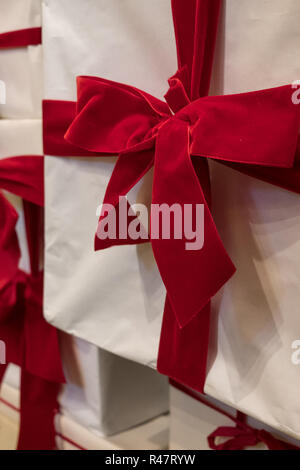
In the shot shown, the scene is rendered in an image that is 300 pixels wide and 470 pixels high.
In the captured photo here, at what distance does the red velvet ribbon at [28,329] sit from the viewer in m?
0.67

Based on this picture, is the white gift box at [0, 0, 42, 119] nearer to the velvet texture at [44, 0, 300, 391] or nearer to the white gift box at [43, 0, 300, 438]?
the white gift box at [43, 0, 300, 438]

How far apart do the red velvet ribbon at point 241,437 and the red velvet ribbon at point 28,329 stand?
206 millimetres

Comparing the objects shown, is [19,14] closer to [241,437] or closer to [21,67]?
[21,67]

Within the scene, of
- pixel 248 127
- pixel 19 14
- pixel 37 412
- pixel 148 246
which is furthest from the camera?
pixel 37 412

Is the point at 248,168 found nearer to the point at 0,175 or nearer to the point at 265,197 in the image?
the point at 265,197

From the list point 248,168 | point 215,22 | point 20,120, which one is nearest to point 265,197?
point 248,168

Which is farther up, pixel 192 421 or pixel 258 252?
pixel 258 252

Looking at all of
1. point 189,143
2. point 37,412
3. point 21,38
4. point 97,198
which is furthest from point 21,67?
point 37,412

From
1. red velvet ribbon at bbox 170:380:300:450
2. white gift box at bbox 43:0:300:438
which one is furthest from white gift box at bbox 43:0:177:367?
red velvet ribbon at bbox 170:380:300:450

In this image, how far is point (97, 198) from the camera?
0.53m

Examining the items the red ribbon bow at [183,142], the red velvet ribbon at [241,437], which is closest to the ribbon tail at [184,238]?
the red ribbon bow at [183,142]

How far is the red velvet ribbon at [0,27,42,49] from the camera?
23.8 inches

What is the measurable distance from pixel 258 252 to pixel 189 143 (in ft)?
0.32

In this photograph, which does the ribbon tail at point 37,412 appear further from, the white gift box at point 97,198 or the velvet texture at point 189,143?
the velvet texture at point 189,143
